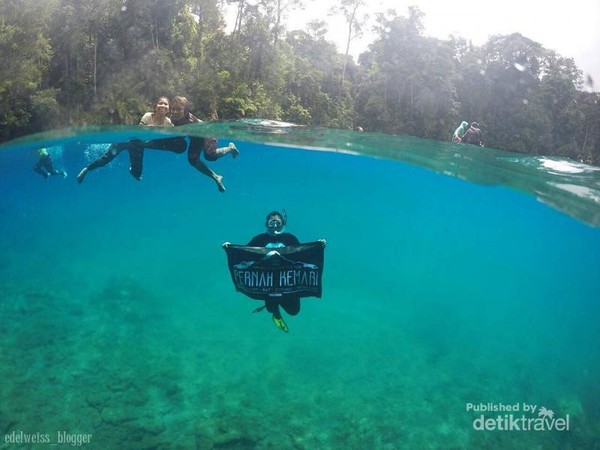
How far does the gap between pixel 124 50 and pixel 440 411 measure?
503 inches

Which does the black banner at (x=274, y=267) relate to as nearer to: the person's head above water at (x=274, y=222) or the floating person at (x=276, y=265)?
the floating person at (x=276, y=265)

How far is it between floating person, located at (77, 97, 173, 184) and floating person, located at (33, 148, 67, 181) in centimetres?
328

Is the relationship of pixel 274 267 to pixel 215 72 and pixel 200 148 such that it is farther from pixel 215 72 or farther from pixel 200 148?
pixel 215 72

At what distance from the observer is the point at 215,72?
534 inches

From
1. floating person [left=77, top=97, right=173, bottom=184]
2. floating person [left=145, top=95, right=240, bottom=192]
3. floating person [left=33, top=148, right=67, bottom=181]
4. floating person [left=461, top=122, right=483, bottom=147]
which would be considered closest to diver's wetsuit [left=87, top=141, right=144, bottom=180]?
floating person [left=77, top=97, right=173, bottom=184]

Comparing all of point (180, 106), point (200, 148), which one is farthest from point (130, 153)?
point (180, 106)

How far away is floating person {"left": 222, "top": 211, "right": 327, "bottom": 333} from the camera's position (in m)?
6.99

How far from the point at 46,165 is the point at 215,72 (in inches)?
227

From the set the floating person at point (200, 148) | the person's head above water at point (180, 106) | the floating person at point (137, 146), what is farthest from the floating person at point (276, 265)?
the floating person at point (137, 146)

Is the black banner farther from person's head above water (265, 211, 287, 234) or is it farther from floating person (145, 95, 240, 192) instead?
floating person (145, 95, 240, 192)

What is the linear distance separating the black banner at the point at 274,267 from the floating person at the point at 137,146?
3086mm

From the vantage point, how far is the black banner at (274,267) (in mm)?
6980

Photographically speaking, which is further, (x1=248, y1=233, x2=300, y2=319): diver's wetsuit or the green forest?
the green forest

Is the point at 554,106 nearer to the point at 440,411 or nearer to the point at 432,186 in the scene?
the point at 432,186
